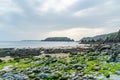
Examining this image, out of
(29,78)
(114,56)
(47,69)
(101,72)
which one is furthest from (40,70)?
(114,56)

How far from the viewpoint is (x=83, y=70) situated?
2466cm

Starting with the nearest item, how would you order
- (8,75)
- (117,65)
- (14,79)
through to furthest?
(14,79)
(8,75)
(117,65)

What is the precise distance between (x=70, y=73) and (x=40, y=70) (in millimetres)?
3317

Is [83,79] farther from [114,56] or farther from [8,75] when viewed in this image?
[114,56]

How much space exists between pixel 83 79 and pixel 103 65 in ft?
19.8

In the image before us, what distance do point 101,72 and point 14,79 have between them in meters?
7.36

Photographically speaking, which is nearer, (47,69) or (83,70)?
(83,70)

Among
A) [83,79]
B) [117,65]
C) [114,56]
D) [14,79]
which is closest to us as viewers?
[83,79]

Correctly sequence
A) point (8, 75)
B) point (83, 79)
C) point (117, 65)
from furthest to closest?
1. point (117, 65)
2. point (8, 75)
3. point (83, 79)

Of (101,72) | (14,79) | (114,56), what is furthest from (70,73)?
(114,56)

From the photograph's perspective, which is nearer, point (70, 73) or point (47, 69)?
point (70, 73)

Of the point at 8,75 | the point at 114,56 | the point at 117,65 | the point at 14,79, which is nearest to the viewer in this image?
the point at 14,79

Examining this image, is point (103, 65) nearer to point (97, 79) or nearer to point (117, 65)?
point (117, 65)

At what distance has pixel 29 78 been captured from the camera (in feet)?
76.1
